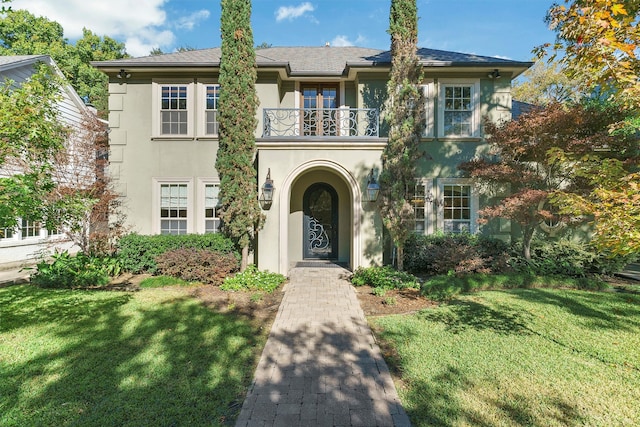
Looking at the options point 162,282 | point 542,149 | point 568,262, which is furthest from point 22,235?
point 568,262

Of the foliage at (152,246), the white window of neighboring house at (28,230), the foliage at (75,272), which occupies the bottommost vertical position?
the foliage at (75,272)

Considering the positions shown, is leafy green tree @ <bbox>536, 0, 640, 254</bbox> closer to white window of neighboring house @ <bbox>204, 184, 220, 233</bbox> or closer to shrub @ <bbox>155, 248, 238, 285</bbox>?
shrub @ <bbox>155, 248, 238, 285</bbox>

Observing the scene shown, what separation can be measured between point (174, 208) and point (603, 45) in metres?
11.4

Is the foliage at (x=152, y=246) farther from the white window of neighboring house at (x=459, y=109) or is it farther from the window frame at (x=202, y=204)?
the white window of neighboring house at (x=459, y=109)

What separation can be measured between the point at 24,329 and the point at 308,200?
8046 mm

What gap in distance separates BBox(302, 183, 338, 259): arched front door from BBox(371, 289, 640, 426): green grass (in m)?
5.44

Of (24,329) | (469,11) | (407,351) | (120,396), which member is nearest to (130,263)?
(24,329)

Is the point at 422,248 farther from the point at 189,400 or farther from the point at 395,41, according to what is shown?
the point at 189,400

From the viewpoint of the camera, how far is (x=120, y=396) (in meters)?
3.29

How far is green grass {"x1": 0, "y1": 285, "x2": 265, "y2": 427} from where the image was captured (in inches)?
120

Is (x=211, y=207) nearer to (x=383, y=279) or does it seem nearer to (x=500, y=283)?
(x=383, y=279)

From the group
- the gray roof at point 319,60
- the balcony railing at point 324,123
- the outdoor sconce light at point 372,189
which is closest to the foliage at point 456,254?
the outdoor sconce light at point 372,189

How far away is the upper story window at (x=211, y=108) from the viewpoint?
418 inches

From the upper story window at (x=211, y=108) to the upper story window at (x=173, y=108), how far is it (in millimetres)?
763
